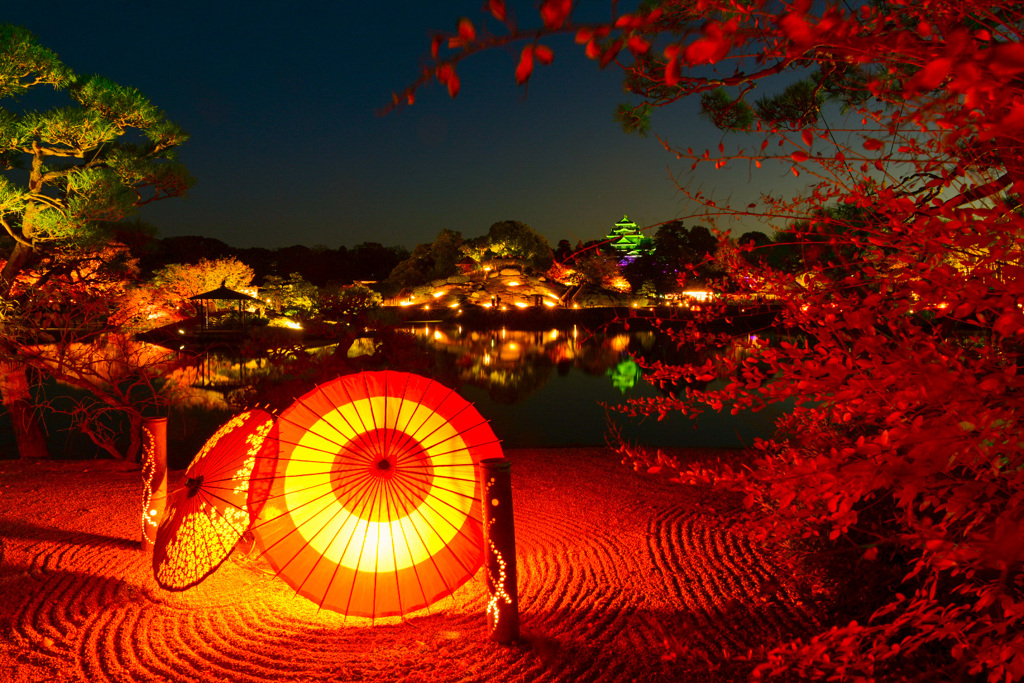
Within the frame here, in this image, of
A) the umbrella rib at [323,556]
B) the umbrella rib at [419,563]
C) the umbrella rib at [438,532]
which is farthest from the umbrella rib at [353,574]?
the umbrella rib at [438,532]

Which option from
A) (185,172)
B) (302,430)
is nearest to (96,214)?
(185,172)

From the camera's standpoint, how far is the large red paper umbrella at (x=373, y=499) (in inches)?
126

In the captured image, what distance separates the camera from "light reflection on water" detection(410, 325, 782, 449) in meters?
11.4

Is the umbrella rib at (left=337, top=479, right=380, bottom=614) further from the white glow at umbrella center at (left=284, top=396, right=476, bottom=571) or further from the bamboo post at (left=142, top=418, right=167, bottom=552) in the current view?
the bamboo post at (left=142, top=418, right=167, bottom=552)

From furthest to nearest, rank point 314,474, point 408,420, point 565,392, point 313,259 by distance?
point 313,259 → point 565,392 → point 408,420 → point 314,474

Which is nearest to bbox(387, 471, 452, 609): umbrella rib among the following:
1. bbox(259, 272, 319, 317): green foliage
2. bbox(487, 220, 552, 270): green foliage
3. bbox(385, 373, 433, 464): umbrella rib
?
bbox(385, 373, 433, 464): umbrella rib

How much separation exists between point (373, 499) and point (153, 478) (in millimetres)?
2030

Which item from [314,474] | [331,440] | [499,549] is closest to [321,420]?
[331,440]

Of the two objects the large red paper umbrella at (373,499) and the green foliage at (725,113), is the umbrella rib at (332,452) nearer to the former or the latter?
the large red paper umbrella at (373,499)

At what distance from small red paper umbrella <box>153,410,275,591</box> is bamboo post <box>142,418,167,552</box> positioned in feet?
2.27

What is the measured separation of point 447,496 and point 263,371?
18.0m

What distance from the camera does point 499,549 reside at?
9.96ft

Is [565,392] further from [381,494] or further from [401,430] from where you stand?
[381,494]

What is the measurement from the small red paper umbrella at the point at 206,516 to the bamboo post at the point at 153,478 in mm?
692
